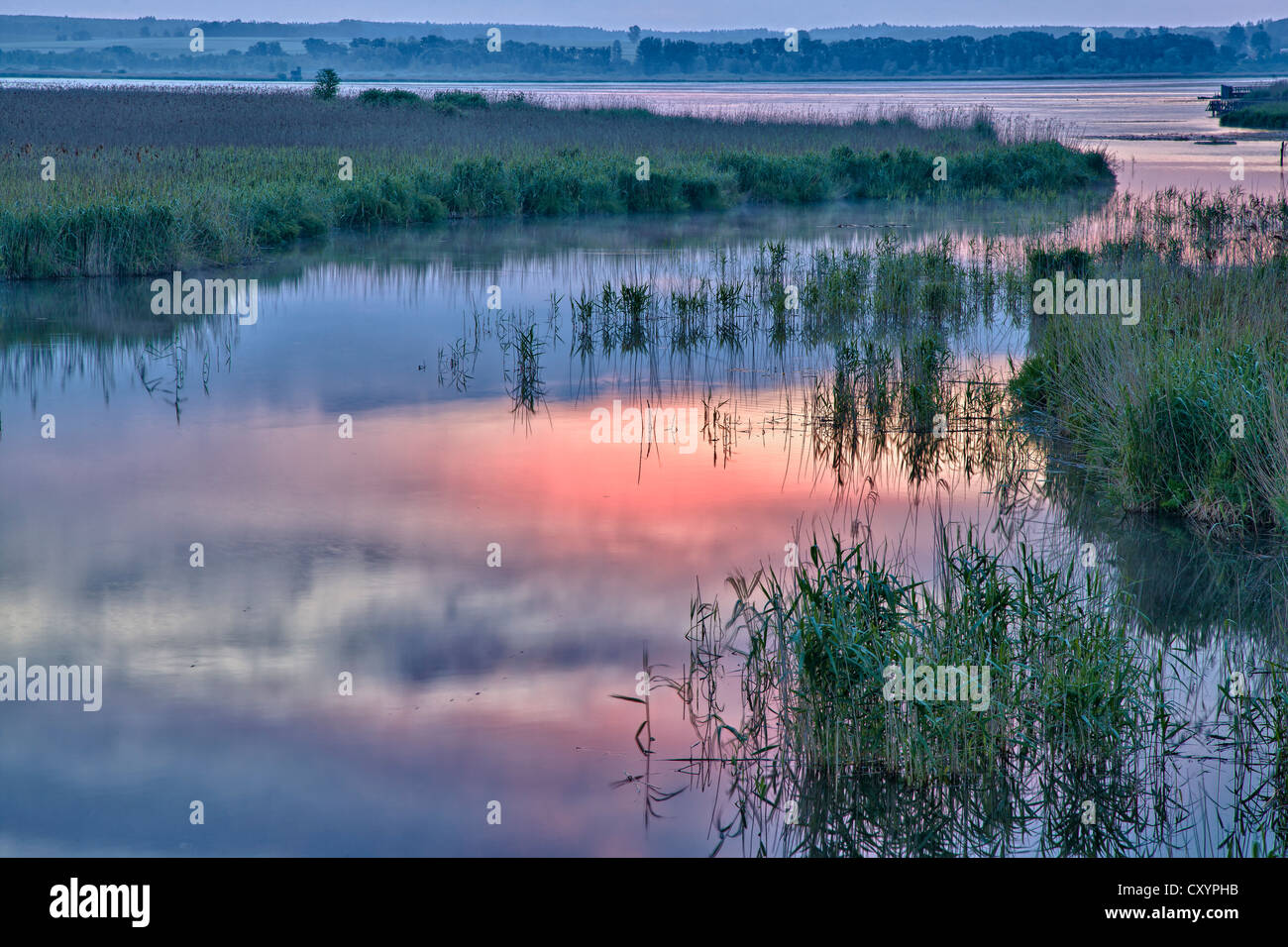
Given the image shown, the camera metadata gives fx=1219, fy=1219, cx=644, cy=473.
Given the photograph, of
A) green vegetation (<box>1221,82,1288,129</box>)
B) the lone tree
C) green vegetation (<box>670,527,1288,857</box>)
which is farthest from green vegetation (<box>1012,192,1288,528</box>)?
green vegetation (<box>1221,82,1288,129</box>)

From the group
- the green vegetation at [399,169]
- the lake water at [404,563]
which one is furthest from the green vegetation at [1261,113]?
the lake water at [404,563]

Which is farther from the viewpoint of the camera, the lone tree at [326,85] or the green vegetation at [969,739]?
the lone tree at [326,85]

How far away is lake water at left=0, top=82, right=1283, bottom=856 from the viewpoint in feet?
16.3

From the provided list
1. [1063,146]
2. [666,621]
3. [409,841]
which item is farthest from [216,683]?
[1063,146]

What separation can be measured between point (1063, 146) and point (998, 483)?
26.8 metres

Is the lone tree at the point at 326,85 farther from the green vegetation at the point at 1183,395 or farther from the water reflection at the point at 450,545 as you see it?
the green vegetation at the point at 1183,395

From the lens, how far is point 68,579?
7203 mm

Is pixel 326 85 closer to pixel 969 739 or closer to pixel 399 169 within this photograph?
pixel 399 169

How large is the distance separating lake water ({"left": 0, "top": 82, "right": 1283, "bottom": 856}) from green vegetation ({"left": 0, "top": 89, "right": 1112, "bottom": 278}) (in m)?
2.79

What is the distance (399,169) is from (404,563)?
20.1 metres

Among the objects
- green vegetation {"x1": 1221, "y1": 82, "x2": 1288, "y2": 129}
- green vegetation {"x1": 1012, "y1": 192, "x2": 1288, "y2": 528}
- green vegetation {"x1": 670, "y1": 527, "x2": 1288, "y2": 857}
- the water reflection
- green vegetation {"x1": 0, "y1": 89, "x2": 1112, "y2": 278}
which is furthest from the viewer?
green vegetation {"x1": 1221, "y1": 82, "x2": 1288, "y2": 129}

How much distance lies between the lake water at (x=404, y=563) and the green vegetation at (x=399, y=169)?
2791 mm

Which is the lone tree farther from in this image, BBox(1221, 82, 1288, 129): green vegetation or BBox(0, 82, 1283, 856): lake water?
BBox(1221, 82, 1288, 129): green vegetation

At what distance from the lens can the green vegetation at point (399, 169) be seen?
57.2 feet
